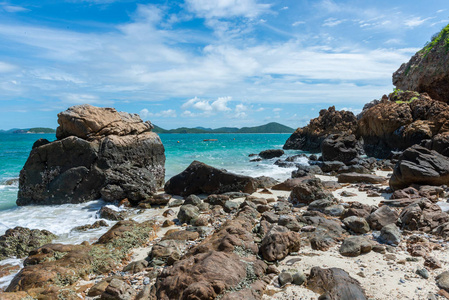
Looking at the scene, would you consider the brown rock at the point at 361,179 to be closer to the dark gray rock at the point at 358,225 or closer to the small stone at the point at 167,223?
the dark gray rock at the point at 358,225

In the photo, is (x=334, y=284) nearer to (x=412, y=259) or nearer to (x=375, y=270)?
(x=375, y=270)

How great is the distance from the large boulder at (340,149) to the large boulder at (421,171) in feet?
43.5

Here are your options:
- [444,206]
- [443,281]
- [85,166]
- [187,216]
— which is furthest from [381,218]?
[85,166]

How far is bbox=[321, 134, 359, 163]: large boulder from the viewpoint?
24.2m

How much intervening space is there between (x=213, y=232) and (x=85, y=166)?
7042 millimetres

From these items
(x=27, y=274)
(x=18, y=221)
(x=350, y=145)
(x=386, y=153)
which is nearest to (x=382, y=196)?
(x=27, y=274)

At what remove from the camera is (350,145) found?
25.3 meters

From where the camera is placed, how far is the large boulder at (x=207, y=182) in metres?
11.7

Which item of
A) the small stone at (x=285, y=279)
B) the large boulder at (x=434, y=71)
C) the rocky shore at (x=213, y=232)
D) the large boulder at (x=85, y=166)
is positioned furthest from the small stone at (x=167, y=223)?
the large boulder at (x=434, y=71)

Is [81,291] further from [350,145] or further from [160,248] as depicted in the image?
[350,145]

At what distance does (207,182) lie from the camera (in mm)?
11820

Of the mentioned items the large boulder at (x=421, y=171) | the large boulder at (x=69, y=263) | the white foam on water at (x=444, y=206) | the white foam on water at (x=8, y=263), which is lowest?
the white foam on water at (x=8, y=263)

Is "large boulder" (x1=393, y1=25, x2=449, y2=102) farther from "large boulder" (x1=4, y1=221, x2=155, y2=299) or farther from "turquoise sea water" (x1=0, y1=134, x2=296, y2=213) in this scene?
"large boulder" (x1=4, y1=221, x2=155, y2=299)

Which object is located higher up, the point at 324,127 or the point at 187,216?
the point at 324,127
